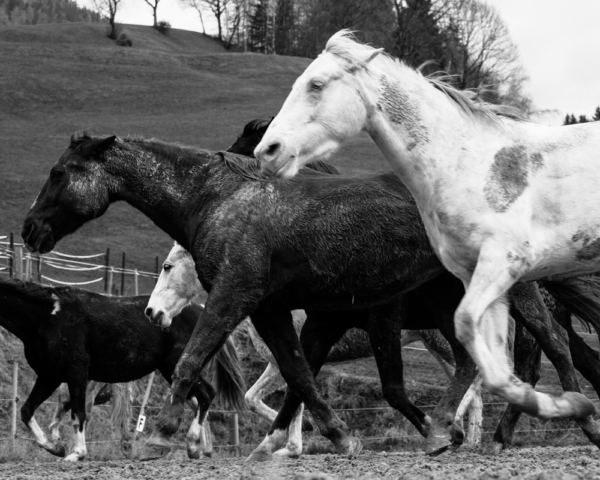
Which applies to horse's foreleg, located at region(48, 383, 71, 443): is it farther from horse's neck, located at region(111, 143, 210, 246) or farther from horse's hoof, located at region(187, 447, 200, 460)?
horse's neck, located at region(111, 143, 210, 246)

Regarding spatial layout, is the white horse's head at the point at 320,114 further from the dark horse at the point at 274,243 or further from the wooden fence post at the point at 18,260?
the wooden fence post at the point at 18,260

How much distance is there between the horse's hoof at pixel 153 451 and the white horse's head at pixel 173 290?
3163 mm

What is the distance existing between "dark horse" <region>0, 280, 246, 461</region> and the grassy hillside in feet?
67.1

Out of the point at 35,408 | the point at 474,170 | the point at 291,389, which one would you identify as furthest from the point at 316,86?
the point at 35,408

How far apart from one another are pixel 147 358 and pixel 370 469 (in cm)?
627

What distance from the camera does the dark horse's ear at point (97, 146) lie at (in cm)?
805

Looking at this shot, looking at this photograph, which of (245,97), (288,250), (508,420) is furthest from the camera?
(245,97)

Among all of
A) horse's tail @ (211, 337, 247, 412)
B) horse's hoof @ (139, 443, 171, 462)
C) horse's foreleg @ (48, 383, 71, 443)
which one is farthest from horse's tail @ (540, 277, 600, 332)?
horse's foreleg @ (48, 383, 71, 443)

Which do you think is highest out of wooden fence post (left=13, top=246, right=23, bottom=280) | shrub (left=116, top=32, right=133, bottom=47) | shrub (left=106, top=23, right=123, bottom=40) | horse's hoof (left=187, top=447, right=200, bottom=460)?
shrub (left=106, top=23, right=123, bottom=40)

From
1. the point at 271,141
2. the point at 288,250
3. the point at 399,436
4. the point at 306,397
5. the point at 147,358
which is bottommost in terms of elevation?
the point at 399,436

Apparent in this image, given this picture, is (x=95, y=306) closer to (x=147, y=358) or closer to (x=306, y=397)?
(x=147, y=358)

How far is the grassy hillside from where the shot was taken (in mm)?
38000

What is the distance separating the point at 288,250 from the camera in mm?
7254

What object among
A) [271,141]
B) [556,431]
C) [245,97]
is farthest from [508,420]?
[245,97]
